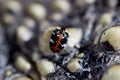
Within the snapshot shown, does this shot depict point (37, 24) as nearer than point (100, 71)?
No

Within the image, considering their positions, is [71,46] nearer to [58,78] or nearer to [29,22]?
[58,78]

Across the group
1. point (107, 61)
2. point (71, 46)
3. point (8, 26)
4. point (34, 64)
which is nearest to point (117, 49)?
point (107, 61)

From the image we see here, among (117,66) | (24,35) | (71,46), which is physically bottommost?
(117,66)

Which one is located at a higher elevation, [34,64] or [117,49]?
[34,64]

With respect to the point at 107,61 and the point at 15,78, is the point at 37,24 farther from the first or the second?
the point at 107,61

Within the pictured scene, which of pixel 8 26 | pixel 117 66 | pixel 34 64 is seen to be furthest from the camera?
pixel 8 26

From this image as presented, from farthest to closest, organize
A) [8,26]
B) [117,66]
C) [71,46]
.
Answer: [8,26] → [71,46] → [117,66]
